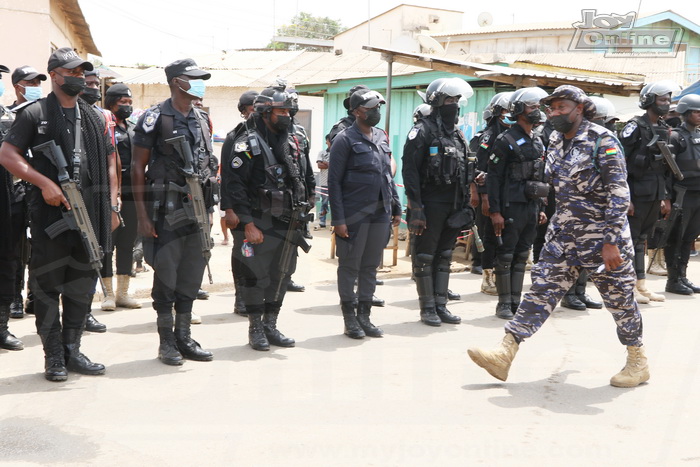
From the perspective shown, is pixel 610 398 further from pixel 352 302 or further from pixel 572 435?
pixel 352 302

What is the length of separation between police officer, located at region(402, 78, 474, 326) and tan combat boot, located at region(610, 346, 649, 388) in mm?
2152

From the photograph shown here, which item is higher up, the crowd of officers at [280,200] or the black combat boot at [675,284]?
the crowd of officers at [280,200]

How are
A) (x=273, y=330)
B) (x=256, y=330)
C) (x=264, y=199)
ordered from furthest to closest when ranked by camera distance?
(x=273, y=330), (x=256, y=330), (x=264, y=199)

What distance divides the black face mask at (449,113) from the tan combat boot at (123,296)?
136 inches

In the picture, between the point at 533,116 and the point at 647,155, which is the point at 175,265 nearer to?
the point at 533,116

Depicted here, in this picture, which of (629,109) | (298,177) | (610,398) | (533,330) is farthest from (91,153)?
(629,109)

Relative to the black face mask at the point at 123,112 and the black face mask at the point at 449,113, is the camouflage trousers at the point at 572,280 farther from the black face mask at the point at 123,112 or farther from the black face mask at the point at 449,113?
the black face mask at the point at 123,112

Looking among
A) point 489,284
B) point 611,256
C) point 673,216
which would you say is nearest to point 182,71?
point 611,256

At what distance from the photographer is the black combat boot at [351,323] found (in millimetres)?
6725

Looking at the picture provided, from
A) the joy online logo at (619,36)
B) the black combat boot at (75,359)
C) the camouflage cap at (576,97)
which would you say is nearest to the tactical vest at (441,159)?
the camouflage cap at (576,97)

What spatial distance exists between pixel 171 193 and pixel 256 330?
53.5 inches

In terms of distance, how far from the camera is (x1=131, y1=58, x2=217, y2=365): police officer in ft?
18.4

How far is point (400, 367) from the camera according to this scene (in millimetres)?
5852

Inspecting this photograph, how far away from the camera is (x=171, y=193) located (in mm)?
5633
